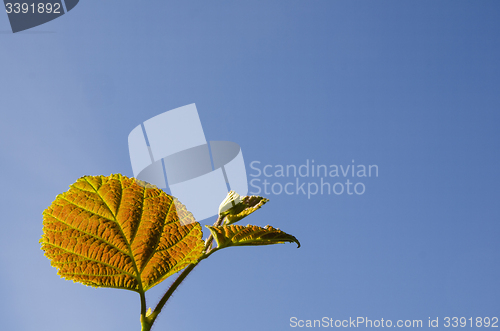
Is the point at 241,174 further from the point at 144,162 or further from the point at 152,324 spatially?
the point at 152,324

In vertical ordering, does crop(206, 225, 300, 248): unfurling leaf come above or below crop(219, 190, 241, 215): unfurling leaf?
below

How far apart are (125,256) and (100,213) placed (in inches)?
5.1

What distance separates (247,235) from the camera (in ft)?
2.85

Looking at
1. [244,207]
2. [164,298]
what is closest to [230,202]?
[244,207]

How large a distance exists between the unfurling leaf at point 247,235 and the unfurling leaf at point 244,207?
6cm

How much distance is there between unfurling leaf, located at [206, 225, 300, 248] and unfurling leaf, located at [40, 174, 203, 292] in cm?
7

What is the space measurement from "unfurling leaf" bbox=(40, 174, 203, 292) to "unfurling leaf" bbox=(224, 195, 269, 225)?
0.09 meters

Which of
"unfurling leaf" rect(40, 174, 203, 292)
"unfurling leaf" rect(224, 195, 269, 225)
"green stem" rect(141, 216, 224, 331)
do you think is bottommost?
"green stem" rect(141, 216, 224, 331)

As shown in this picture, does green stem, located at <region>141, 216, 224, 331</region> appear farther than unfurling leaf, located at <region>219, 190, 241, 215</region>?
No

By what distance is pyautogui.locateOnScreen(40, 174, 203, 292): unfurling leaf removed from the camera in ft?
2.82

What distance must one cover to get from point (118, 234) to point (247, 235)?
1.06 ft

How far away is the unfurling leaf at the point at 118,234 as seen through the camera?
861mm

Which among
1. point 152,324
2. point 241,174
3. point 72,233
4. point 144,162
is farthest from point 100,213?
point 241,174

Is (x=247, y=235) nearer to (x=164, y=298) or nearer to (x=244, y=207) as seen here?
(x=244, y=207)
